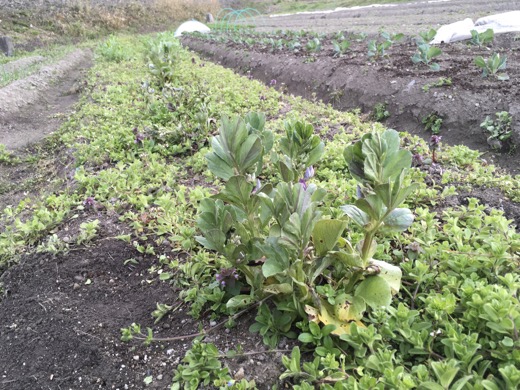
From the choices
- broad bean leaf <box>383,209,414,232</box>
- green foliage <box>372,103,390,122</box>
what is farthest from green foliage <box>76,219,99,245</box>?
green foliage <box>372,103,390,122</box>

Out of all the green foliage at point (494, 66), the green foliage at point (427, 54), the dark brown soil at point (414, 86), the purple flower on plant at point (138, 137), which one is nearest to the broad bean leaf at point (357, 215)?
the purple flower on plant at point (138, 137)

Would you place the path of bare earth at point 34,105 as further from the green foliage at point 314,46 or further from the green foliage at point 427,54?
the green foliage at point 427,54

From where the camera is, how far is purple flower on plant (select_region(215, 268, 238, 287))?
1.73 meters

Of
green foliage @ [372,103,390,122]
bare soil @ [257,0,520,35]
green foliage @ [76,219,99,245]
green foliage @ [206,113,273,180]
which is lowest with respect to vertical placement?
green foliage @ [76,219,99,245]

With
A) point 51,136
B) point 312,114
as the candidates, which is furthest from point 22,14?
point 312,114

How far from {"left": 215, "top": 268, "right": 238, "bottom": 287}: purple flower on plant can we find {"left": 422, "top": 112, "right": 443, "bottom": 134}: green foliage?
398 cm

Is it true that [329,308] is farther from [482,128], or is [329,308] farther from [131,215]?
[482,128]

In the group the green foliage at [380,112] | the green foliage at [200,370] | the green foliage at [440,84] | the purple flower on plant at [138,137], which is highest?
the green foliage at [440,84]

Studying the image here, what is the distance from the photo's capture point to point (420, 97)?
17.2ft

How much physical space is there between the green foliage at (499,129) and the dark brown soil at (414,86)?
71 mm

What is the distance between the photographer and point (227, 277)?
1753mm

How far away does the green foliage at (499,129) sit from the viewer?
4246 millimetres

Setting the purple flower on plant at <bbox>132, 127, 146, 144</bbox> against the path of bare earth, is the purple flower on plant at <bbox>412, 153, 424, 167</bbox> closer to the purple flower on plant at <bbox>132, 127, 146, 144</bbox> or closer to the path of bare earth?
the purple flower on plant at <bbox>132, 127, 146, 144</bbox>

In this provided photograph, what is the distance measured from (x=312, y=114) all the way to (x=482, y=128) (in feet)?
6.46
